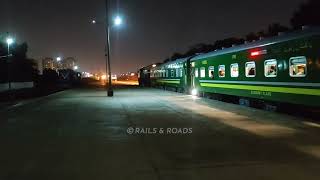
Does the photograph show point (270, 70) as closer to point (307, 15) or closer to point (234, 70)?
point (234, 70)

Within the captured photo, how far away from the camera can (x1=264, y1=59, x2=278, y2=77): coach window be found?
69.5 ft

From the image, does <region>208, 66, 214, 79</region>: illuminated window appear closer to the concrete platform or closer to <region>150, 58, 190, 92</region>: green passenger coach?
<region>150, 58, 190, 92</region>: green passenger coach

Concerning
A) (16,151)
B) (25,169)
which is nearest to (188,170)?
(25,169)

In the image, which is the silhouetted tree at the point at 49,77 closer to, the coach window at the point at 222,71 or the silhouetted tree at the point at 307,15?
the silhouetted tree at the point at 307,15

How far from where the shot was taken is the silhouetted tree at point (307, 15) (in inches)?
2309

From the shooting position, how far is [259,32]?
257 ft

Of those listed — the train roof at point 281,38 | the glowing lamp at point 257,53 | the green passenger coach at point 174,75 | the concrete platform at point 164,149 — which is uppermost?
the train roof at point 281,38

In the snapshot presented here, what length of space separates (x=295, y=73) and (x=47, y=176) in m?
12.4

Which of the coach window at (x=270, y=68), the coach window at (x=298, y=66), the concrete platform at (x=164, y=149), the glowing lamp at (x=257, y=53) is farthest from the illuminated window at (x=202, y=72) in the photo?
the coach window at (x=298, y=66)

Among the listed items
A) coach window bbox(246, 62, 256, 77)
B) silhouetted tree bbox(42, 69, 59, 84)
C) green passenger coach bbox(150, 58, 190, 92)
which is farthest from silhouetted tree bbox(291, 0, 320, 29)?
silhouetted tree bbox(42, 69, 59, 84)

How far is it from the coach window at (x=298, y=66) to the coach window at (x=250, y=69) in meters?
4.46

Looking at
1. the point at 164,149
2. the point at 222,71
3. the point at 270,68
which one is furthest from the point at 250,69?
the point at 164,149

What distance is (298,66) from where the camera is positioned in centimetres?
1883

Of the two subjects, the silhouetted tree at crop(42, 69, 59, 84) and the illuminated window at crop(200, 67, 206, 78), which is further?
the silhouetted tree at crop(42, 69, 59, 84)
